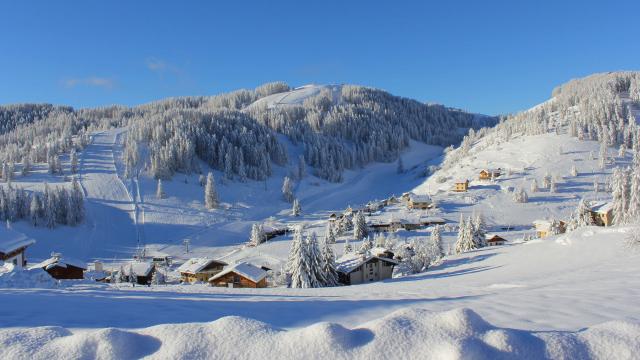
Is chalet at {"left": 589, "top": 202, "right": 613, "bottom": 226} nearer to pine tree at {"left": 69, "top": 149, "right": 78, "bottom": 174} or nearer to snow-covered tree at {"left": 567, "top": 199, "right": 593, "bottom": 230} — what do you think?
snow-covered tree at {"left": 567, "top": 199, "right": 593, "bottom": 230}

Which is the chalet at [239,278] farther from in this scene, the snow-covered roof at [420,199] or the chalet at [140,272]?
the snow-covered roof at [420,199]

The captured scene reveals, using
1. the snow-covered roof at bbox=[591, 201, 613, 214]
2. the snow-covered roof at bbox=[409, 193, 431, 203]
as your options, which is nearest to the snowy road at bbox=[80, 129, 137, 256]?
the snow-covered roof at bbox=[409, 193, 431, 203]

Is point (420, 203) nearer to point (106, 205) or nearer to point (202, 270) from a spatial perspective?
point (202, 270)

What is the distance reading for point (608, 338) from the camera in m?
6.13

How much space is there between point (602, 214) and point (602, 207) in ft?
6.36

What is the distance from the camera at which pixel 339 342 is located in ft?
19.9

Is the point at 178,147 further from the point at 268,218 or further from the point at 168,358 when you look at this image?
the point at 168,358

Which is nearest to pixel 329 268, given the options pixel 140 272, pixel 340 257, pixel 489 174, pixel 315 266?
pixel 315 266

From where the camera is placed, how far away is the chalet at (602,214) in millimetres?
52844

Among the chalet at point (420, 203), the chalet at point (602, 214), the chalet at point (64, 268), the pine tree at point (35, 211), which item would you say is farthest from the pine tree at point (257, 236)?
the chalet at point (602, 214)

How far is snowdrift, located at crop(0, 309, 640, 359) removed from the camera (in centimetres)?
586

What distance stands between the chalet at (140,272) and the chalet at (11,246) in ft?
35.4

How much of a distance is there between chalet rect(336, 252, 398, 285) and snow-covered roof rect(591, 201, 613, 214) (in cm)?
2833

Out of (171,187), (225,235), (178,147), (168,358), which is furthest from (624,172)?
(178,147)
